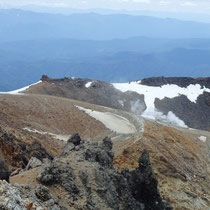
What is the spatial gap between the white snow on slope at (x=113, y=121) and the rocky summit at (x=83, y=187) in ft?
55.5

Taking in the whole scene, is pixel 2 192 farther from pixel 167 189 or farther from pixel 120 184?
pixel 167 189

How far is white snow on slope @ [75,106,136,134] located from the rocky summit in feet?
55.5

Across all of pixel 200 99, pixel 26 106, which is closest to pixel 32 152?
pixel 26 106

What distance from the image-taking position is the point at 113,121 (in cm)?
3831

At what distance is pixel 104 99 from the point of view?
75312 mm

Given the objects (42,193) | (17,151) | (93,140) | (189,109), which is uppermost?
(42,193)

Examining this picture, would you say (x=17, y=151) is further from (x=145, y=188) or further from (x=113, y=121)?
(x=113, y=121)

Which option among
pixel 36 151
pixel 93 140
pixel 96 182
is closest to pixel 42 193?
pixel 96 182

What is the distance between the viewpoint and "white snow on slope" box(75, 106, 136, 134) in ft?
115

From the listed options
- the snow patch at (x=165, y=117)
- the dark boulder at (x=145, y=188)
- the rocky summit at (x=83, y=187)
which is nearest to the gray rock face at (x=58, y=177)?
the rocky summit at (x=83, y=187)

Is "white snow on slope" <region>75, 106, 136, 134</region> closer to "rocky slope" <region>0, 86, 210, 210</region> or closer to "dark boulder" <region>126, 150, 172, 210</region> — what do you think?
"rocky slope" <region>0, 86, 210, 210</region>

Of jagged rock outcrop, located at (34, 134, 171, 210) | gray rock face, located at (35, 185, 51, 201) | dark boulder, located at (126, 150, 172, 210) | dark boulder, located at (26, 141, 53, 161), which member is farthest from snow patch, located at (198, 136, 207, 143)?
gray rock face, located at (35, 185, 51, 201)

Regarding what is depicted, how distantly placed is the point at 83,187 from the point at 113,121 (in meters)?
26.4

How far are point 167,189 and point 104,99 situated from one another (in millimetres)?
54535
